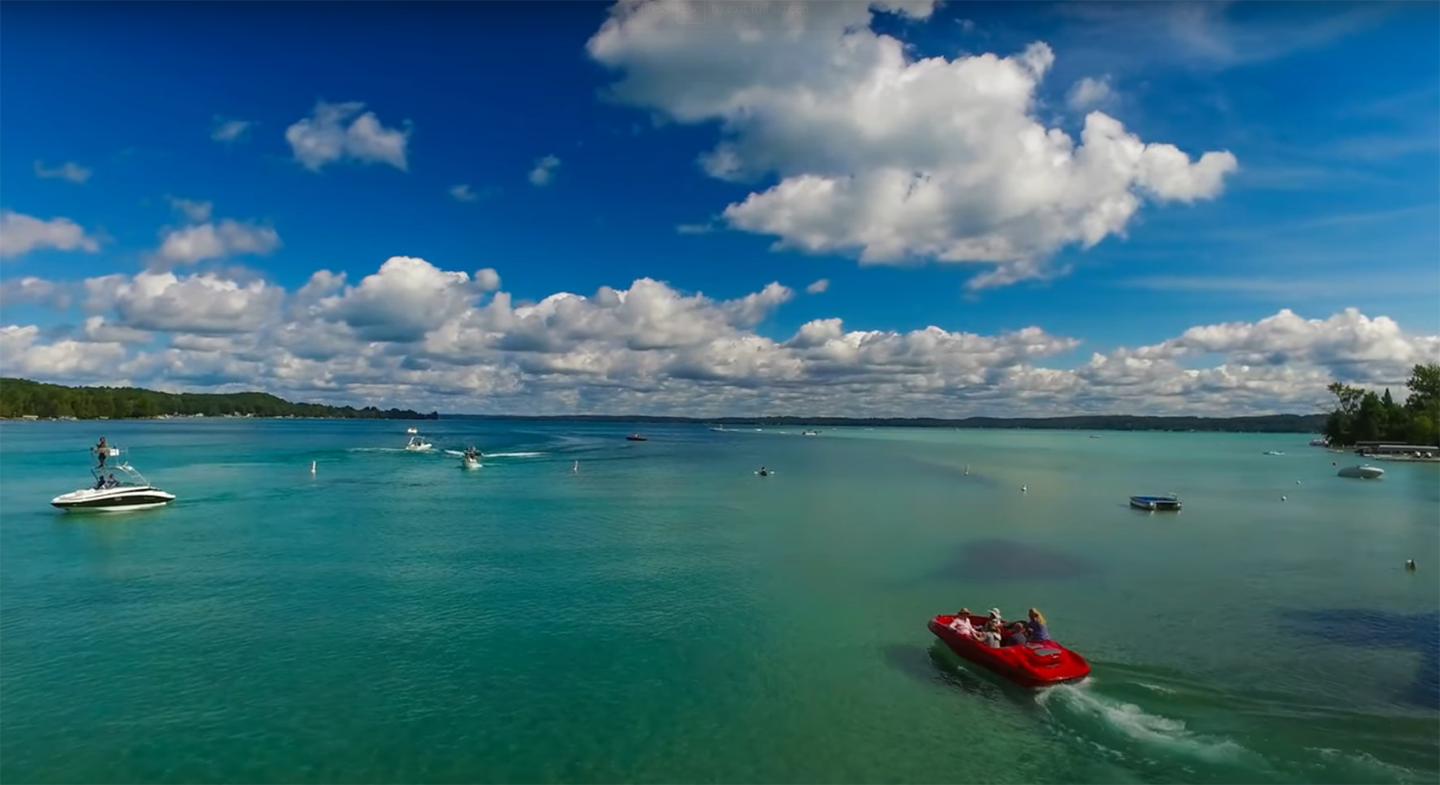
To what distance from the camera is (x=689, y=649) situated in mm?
24469

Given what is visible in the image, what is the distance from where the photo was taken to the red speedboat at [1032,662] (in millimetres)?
20844

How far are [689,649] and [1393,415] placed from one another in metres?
176

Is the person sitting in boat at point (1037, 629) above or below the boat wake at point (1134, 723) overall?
above

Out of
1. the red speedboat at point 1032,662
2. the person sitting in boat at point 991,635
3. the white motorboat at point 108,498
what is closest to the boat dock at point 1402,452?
the person sitting in boat at point 991,635

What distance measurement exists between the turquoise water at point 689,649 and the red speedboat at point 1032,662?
0.45 meters

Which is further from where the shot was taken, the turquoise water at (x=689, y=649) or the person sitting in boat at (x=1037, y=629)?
the person sitting in boat at (x=1037, y=629)

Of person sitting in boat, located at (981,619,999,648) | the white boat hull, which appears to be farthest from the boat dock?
the white boat hull

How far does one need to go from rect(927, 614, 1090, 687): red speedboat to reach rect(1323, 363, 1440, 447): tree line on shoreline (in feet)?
509

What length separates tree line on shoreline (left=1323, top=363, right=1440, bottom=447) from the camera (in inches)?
5389

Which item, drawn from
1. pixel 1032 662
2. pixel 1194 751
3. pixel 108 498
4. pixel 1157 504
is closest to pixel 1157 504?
pixel 1157 504

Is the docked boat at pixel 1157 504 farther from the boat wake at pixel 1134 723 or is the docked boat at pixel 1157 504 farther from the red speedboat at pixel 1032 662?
the boat wake at pixel 1134 723

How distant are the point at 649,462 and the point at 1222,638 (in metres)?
92.1

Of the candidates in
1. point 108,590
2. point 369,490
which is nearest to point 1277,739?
point 108,590

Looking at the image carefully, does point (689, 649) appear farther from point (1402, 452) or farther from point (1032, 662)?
point (1402, 452)
